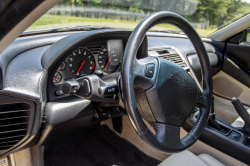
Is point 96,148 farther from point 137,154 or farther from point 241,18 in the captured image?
point 241,18

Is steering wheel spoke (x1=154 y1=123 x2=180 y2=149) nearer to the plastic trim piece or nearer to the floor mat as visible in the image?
the plastic trim piece

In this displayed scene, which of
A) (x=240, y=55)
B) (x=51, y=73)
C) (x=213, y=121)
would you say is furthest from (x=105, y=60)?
(x=240, y=55)

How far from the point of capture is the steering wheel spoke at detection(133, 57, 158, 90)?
0.95 m

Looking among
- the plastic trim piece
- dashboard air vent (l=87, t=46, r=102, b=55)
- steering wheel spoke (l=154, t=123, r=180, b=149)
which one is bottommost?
the plastic trim piece

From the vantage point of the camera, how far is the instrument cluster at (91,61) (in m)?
1.65

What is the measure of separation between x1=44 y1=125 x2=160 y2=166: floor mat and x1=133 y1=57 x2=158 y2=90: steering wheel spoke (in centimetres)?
151

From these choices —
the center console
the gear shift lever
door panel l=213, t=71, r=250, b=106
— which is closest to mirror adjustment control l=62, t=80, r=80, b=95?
the center console

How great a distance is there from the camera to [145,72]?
978 millimetres

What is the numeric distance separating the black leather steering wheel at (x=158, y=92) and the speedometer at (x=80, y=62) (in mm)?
797

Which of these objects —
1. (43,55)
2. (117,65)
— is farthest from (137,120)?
(117,65)

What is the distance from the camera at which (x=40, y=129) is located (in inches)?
57.5

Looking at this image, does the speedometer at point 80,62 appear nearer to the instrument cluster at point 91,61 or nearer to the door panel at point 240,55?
the instrument cluster at point 91,61

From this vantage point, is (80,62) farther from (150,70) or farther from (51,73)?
(150,70)

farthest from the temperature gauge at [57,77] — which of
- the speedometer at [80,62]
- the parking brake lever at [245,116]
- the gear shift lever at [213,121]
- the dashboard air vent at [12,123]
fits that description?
the parking brake lever at [245,116]
